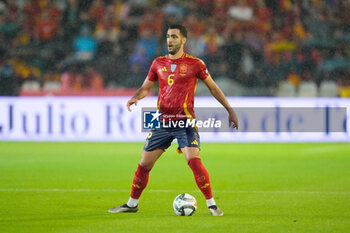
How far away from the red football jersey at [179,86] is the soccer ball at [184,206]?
84 cm

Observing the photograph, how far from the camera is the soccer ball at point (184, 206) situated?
698 centimetres

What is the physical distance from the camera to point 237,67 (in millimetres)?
19094

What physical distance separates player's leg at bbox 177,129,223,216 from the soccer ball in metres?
0.17

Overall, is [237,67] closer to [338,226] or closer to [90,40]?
[90,40]

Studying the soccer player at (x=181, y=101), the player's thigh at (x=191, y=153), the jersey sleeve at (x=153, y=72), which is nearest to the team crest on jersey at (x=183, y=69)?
the soccer player at (x=181, y=101)

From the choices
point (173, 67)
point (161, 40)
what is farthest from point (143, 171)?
point (161, 40)

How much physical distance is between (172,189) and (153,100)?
810 cm

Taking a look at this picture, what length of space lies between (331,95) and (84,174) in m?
8.34

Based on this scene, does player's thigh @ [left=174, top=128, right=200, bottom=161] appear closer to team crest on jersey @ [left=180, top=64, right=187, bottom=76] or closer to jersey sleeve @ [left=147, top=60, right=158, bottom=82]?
team crest on jersey @ [left=180, top=64, right=187, bottom=76]

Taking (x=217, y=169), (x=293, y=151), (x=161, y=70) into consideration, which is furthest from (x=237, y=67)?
(x=161, y=70)

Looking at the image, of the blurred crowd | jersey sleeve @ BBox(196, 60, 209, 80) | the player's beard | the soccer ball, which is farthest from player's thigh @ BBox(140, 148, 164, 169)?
the blurred crowd

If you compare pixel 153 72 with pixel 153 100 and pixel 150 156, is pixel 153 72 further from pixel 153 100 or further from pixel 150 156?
pixel 153 100

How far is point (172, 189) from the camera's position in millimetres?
9258

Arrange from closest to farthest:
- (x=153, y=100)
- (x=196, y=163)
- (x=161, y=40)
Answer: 1. (x=196, y=163)
2. (x=153, y=100)
3. (x=161, y=40)
